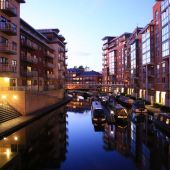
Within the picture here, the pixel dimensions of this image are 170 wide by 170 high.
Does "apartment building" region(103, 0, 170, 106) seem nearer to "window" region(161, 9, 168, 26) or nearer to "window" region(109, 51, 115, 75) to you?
"window" region(161, 9, 168, 26)

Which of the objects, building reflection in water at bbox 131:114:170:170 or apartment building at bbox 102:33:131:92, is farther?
apartment building at bbox 102:33:131:92

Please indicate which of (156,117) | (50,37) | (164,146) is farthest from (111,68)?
(164,146)

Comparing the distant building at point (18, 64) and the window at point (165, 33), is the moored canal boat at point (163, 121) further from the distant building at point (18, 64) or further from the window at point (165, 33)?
the window at point (165, 33)

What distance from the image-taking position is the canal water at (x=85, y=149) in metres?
24.3

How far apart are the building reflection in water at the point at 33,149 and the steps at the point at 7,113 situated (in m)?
3.24

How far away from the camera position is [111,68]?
162375 millimetres

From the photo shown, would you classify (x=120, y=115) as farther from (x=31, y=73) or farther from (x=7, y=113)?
(x=31, y=73)

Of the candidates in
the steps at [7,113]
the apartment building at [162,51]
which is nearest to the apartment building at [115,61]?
the apartment building at [162,51]

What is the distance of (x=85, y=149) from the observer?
99.3ft

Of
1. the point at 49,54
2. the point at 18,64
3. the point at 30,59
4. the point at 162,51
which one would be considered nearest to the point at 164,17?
the point at 162,51

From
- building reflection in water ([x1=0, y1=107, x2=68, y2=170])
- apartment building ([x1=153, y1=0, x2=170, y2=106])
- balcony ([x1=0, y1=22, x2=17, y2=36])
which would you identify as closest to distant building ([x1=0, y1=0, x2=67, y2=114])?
balcony ([x1=0, y1=22, x2=17, y2=36])

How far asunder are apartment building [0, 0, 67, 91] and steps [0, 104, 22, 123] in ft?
16.6

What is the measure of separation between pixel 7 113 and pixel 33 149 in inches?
→ 541

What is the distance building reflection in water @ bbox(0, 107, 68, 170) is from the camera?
23817mm
